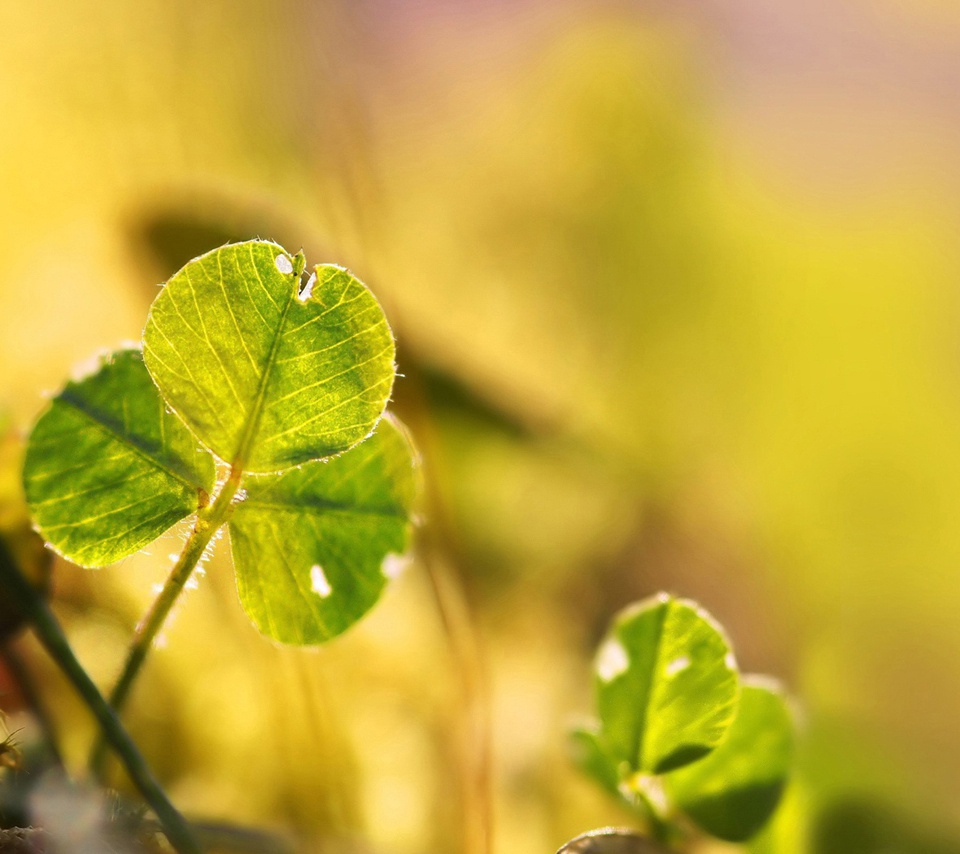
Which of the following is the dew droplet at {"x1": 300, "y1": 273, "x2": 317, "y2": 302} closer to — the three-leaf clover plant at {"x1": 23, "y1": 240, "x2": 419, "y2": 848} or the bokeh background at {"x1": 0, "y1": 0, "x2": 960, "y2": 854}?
the three-leaf clover plant at {"x1": 23, "y1": 240, "x2": 419, "y2": 848}

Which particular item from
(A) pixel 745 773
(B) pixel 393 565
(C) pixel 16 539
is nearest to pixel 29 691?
(C) pixel 16 539

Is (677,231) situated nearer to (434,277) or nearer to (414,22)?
(434,277)

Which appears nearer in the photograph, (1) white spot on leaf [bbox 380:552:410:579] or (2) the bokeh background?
(1) white spot on leaf [bbox 380:552:410:579]

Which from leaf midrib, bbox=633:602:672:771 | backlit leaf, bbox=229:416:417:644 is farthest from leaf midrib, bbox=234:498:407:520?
leaf midrib, bbox=633:602:672:771

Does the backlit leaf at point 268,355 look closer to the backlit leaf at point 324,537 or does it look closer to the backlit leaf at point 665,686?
the backlit leaf at point 324,537

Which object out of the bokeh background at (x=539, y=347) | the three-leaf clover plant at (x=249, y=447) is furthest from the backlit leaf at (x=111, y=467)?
the bokeh background at (x=539, y=347)

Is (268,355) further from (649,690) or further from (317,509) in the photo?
(649,690)
